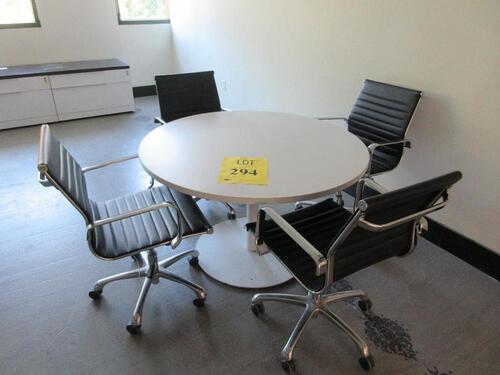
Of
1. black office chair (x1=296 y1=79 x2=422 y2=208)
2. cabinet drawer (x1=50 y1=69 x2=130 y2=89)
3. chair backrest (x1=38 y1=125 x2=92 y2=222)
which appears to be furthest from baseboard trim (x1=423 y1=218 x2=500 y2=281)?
cabinet drawer (x1=50 y1=69 x2=130 y2=89)

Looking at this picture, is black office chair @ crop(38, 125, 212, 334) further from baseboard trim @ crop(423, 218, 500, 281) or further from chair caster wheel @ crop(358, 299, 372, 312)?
baseboard trim @ crop(423, 218, 500, 281)

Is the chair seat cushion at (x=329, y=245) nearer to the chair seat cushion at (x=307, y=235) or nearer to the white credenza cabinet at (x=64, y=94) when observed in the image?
the chair seat cushion at (x=307, y=235)

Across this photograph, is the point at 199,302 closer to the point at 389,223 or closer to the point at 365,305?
the point at 365,305

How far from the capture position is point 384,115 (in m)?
2.10

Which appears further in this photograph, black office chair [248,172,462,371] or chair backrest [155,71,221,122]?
chair backrest [155,71,221,122]

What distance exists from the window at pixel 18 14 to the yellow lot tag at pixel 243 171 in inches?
160

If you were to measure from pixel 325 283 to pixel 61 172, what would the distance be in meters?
1.04

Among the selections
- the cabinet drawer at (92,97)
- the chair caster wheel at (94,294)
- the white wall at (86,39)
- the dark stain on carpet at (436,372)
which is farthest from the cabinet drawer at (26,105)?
the dark stain on carpet at (436,372)

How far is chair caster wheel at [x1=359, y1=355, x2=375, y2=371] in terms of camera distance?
1.39m

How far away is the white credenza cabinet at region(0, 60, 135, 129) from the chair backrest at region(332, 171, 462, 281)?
3.91m

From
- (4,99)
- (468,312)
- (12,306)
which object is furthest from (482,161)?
(4,99)

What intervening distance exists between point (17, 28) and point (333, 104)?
12.8ft

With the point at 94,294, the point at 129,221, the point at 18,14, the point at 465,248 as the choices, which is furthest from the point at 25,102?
the point at 465,248

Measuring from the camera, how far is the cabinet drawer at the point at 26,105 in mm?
3714
